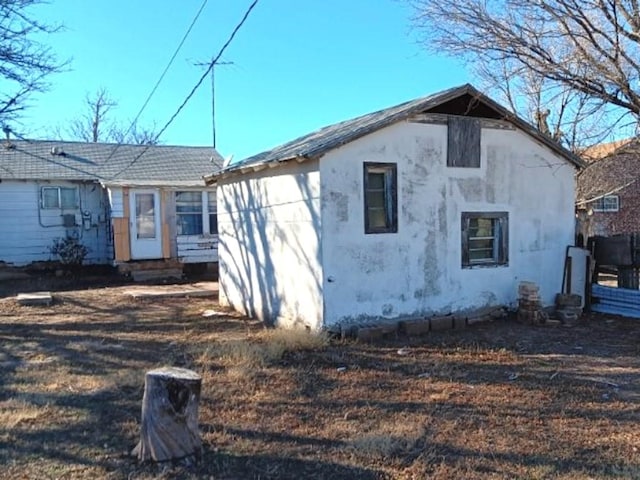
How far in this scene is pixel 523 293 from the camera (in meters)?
9.09

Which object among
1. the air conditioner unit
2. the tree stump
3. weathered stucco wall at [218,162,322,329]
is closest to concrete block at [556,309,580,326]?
weathered stucco wall at [218,162,322,329]

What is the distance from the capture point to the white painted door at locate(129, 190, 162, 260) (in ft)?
51.0

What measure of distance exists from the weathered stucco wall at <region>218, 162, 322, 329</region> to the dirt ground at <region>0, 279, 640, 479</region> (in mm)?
648

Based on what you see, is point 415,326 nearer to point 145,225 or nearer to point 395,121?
point 395,121

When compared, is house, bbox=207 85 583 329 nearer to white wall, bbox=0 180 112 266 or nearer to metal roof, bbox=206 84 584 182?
metal roof, bbox=206 84 584 182

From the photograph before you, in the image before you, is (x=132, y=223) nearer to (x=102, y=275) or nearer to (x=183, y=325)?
(x=102, y=275)

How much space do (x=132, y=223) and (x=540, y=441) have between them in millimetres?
13405

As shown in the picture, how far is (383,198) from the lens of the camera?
8242mm

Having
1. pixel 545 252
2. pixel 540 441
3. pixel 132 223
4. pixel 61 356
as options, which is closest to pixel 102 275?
pixel 132 223

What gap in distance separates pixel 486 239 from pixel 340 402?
16.4 ft

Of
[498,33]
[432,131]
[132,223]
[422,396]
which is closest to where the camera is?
[422,396]

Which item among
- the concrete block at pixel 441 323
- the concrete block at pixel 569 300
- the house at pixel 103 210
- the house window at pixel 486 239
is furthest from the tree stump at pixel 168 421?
the house at pixel 103 210

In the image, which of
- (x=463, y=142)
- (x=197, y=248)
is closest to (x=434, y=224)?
(x=463, y=142)

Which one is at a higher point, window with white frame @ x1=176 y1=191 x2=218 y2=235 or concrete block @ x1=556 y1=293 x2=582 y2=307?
window with white frame @ x1=176 y1=191 x2=218 y2=235
